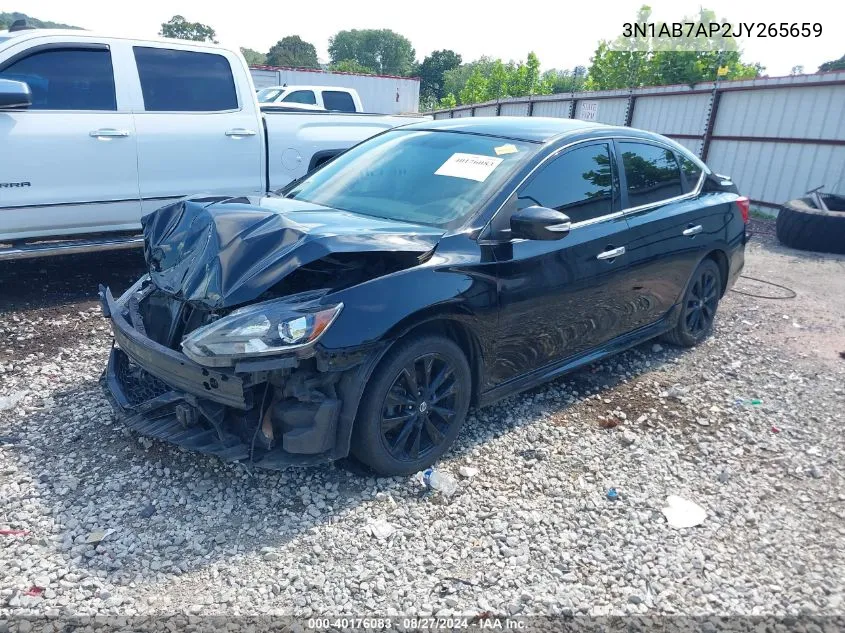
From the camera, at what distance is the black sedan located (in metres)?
2.90

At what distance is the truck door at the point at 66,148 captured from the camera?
519 cm

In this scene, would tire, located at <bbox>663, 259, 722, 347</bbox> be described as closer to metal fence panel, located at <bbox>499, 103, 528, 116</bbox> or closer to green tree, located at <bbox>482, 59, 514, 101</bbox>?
metal fence panel, located at <bbox>499, 103, 528, 116</bbox>

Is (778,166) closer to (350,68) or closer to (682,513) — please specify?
(682,513)

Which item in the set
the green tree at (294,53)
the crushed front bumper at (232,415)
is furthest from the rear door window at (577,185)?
the green tree at (294,53)

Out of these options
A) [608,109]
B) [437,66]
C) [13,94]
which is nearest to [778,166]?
[608,109]

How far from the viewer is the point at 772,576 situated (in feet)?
9.40

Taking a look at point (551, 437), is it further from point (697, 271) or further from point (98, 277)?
point (98, 277)

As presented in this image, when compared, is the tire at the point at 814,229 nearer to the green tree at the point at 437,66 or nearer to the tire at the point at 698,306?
the tire at the point at 698,306

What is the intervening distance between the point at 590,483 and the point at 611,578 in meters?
0.73

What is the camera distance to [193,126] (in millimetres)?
5996

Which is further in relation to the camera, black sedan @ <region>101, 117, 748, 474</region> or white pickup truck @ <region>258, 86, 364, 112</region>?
white pickup truck @ <region>258, 86, 364, 112</region>

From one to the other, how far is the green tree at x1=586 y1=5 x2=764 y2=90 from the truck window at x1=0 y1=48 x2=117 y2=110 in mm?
18075

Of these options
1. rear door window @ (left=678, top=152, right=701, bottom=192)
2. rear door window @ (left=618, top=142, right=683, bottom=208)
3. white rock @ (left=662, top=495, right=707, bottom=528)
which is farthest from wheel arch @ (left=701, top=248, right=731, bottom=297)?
white rock @ (left=662, top=495, right=707, bottom=528)

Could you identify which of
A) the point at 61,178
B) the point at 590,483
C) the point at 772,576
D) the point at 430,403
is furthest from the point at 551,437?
Result: the point at 61,178
